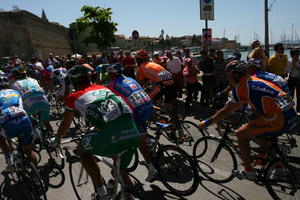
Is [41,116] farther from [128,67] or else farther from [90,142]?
[128,67]

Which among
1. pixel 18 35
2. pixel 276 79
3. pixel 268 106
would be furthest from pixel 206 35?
pixel 18 35

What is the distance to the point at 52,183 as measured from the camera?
4.70 metres

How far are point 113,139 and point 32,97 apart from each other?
3419 millimetres

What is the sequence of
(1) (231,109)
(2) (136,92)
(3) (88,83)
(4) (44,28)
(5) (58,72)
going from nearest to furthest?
1. (3) (88,83)
2. (1) (231,109)
3. (2) (136,92)
4. (5) (58,72)
5. (4) (44,28)

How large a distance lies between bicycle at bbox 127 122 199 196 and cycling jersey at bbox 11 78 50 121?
2711 mm

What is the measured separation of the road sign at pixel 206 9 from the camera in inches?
407

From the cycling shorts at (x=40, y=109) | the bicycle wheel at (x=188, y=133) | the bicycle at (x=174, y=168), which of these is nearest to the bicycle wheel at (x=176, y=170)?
the bicycle at (x=174, y=168)

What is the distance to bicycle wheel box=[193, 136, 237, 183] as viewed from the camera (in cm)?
430

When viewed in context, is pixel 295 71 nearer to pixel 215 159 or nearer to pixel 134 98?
pixel 215 159

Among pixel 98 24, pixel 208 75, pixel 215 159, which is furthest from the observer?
pixel 98 24

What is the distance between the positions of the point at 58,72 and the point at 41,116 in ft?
7.81

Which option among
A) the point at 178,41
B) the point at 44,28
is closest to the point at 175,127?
the point at 44,28

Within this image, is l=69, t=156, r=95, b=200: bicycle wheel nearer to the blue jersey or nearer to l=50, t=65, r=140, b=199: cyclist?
l=50, t=65, r=140, b=199: cyclist

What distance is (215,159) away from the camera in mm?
4496
